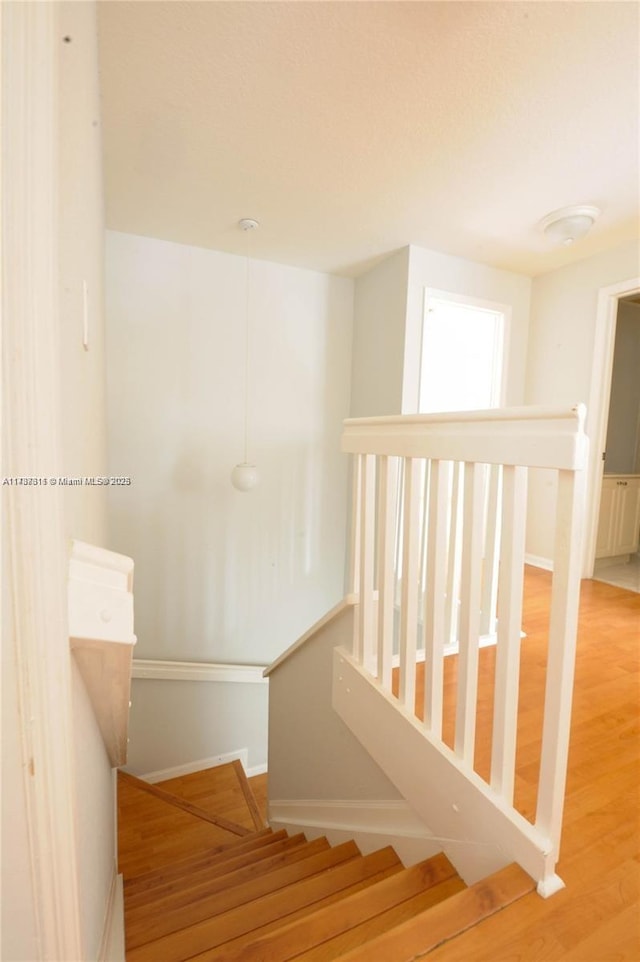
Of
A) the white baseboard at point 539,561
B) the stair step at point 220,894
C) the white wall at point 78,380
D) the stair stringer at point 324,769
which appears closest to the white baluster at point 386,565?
the stair stringer at point 324,769

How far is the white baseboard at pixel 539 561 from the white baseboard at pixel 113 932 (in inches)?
126

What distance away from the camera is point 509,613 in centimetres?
99

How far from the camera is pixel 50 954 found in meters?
0.55

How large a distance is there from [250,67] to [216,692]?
3.50 m

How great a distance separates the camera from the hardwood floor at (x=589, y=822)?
0.83m

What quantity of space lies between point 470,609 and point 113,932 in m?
1.22

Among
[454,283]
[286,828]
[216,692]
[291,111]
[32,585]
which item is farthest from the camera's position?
[216,692]

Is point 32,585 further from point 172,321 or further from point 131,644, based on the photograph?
point 172,321

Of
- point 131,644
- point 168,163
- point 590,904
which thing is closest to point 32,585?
point 131,644

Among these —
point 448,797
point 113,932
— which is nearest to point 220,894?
point 113,932

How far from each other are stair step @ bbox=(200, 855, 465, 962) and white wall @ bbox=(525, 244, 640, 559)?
2.63m

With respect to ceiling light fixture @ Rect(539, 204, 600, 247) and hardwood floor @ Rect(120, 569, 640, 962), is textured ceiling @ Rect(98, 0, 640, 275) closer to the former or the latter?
ceiling light fixture @ Rect(539, 204, 600, 247)

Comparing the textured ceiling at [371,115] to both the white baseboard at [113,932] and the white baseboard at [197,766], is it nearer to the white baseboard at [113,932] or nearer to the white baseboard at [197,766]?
the white baseboard at [113,932]

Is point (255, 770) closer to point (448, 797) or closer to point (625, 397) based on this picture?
point (448, 797)
